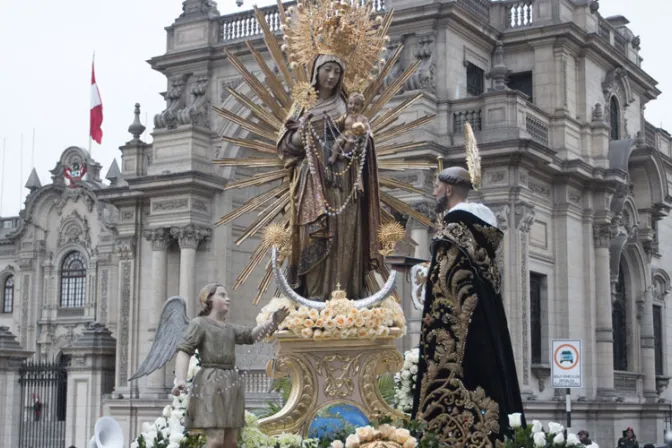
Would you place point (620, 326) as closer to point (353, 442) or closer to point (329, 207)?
point (329, 207)

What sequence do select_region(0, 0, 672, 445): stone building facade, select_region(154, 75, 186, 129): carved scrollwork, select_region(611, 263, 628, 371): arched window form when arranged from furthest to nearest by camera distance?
select_region(611, 263, 628, 371): arched window → select_region(154, 75, 186, 129): carved scrollwork → select_region(0, 0, 672, 445): stone building facade

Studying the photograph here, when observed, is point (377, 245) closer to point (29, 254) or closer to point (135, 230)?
point (135, 230)

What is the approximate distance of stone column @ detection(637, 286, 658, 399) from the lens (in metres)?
32.6

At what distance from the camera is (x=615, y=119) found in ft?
108

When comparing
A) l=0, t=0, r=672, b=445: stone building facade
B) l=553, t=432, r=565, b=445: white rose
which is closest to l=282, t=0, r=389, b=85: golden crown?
l=553, t=432, r=565, b=445: white rose

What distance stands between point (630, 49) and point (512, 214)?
10217 mm

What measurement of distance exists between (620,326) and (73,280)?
21.5 meters

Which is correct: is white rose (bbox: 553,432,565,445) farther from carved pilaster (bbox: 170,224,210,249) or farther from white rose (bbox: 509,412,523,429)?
carved pilaster (bbox: 170,224,210,249)

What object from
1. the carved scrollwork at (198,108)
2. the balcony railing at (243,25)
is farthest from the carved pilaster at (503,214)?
the carved scrollwork at (198,108)

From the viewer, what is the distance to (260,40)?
29406 mm

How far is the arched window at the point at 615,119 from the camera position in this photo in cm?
3253

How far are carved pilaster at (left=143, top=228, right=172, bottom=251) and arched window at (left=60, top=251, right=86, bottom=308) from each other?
50.5 ft

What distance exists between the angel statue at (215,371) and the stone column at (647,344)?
25.7 meters

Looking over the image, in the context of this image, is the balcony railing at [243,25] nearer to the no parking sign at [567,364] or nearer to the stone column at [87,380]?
the stone column at [87,380]
